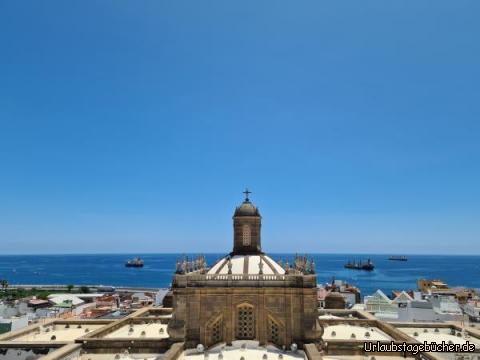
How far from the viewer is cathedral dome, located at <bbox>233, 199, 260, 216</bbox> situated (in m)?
34.5

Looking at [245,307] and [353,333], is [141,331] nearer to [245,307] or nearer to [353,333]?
[245,307]

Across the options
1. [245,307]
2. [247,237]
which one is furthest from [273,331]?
[247,237]

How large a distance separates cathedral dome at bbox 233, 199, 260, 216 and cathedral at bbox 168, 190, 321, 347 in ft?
22.1

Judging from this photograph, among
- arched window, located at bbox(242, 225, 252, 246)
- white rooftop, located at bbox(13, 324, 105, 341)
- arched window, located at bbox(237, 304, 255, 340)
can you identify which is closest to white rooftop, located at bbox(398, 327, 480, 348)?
arched window, located at bbox(237, 304, 255, 340)

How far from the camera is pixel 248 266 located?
30.9m

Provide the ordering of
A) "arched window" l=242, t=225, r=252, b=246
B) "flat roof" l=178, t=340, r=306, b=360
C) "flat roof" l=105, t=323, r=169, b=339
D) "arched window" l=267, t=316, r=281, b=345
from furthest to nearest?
1. "arched window" l=242, t=225, r=252, b=246
2. "flat roof" l=105, t=323, r=169, b=339
3. "arched window" l=267, t=316, r=281, b=345
4. "flat roof" l=178, t=340, r=306, b=360

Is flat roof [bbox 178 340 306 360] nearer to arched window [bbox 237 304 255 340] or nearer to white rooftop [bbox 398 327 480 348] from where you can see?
arched window [bbox 237 304 255 340]

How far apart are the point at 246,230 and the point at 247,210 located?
5.78 ft

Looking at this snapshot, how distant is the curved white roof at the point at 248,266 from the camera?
99.4ft

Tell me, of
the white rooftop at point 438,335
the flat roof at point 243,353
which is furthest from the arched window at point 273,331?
the white rooftop at point 438,335

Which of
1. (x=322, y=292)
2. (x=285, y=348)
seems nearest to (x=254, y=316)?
(x=285, y=348)

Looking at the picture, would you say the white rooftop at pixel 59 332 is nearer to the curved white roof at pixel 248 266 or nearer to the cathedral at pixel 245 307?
the cathedral at pixel 245 307

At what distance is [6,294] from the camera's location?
106750 mm

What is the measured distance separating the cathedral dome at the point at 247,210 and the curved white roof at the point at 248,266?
3.80m
